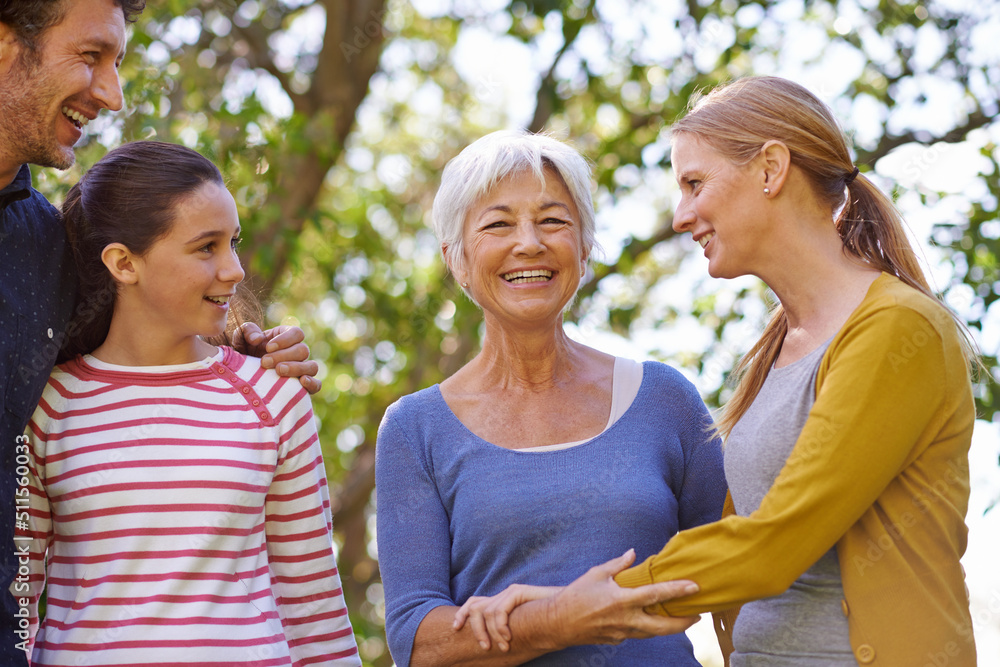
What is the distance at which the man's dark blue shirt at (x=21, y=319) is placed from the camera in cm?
199

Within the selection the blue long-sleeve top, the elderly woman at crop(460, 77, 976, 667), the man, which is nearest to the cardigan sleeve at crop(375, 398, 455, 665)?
the blue long-sleeve top

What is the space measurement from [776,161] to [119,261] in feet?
5.04

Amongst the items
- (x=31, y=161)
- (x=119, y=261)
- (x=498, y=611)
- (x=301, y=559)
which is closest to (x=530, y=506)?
(x=498, y=611)

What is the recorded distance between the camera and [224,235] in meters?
2.33

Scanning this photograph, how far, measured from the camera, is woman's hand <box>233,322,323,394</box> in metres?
2.39

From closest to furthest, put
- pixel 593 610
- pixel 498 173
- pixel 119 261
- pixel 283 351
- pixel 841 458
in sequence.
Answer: pixel 841 458 < pixel 593 610 < pixel 119 261 < pixel 283 351 < pixel 498 173

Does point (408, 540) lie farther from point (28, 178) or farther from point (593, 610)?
point (28, 178)

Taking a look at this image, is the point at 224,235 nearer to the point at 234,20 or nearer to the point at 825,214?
the point at 825,214

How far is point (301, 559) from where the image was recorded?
2.30m

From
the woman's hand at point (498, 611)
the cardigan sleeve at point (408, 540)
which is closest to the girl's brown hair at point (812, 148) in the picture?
the woman's hand at point (498, 611)

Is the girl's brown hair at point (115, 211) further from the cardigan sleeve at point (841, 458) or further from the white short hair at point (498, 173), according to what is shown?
the cardigan sleeve at point (841, 458)

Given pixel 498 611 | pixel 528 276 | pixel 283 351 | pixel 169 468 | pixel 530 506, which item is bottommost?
pixel 498 611

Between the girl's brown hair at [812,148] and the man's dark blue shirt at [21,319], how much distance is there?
4.98 feet

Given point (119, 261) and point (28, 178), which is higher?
point (28, 178)
